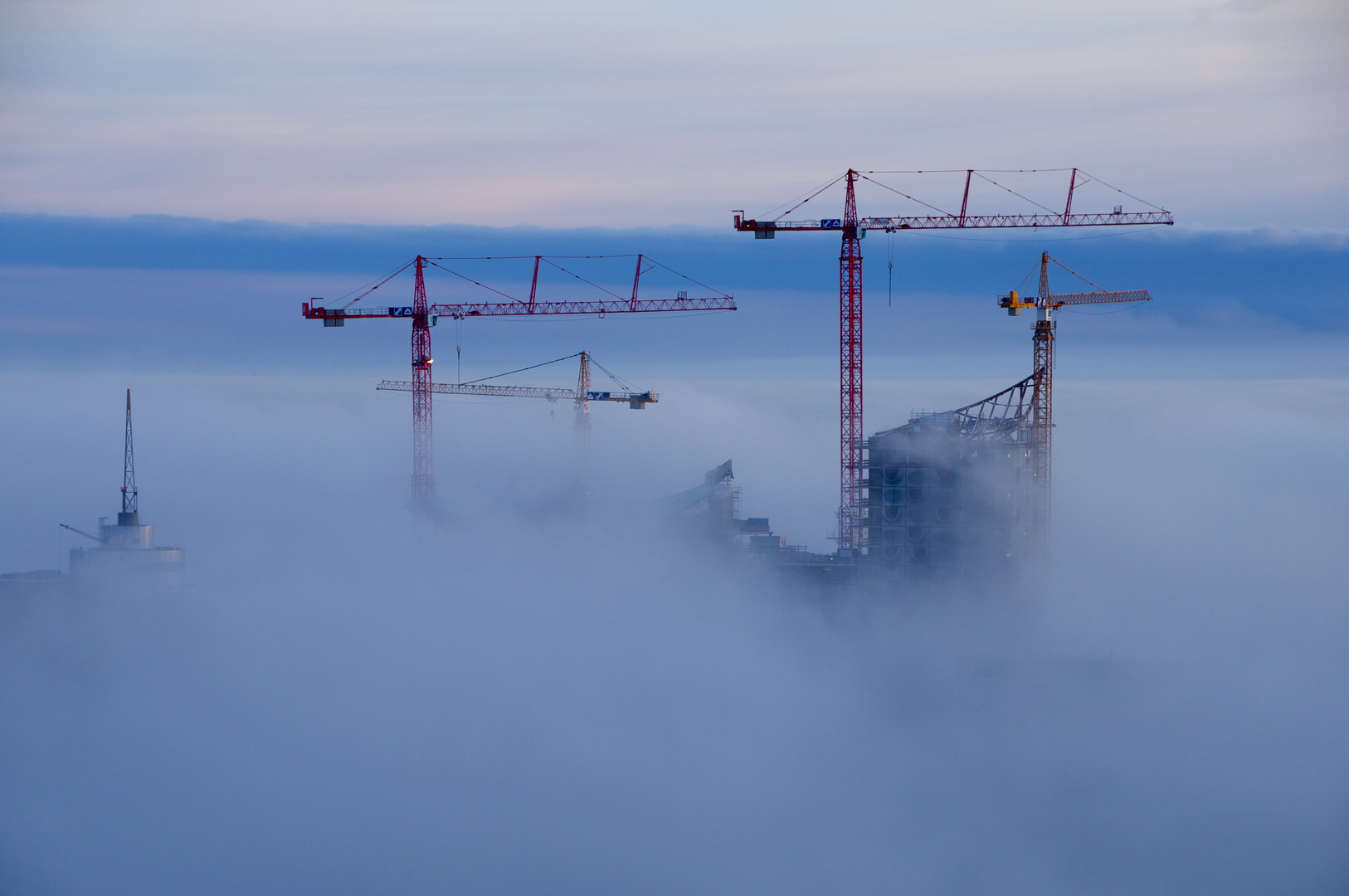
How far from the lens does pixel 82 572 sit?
367 feet

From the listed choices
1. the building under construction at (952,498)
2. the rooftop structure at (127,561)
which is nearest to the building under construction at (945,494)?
the building under construction at (952,498)

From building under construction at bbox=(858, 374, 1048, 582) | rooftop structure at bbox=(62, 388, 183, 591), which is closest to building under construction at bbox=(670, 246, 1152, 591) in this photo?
building under construction at bbox=(858, 374, 1048, 582)

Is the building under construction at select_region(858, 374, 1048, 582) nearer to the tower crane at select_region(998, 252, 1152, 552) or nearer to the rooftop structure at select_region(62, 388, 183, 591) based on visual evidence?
the tower crane at select_region(998, 252, 1152, 552)

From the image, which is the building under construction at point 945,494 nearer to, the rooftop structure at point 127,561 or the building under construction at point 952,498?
the building under construction at point 952,498

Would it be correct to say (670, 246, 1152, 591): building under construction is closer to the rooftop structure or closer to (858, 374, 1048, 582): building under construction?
(858, 374, 1048, 582): building under construction

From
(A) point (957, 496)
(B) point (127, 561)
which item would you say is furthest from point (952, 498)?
(B) point (127, 561)

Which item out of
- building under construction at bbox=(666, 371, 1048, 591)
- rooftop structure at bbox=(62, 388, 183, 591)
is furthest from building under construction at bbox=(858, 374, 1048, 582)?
rooftop structure at bbox=(62, 388, 183, 591)

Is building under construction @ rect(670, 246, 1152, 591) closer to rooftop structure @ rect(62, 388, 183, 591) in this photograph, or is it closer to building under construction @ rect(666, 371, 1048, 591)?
building under construction @ rect(666, 371, 1048, 591)

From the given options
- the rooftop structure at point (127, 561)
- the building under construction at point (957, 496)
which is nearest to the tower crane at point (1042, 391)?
the building under construction at point (957, 496)

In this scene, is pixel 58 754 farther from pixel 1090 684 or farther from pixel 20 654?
pixel 1090 684

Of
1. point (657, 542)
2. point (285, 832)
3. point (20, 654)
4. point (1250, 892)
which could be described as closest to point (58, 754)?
point (20, 654)

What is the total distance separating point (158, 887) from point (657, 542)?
45.6 meters

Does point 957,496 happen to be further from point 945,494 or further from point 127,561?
point 127,561

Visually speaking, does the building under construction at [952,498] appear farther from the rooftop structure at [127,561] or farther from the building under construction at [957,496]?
the rooftop structure at [127,561]
